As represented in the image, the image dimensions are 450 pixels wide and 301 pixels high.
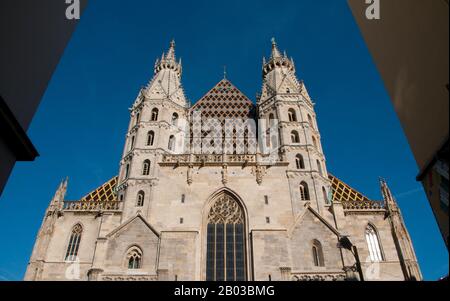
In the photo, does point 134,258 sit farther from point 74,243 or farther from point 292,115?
point 292,115

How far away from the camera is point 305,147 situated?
21.9 m

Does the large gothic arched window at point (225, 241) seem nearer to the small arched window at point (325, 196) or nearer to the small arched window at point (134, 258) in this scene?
the small arched window at point (134, 258)

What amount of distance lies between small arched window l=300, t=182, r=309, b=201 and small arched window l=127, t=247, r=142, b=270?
10.5 metres

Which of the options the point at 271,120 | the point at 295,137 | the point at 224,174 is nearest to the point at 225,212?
the point at 224,174

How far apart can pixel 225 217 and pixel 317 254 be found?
577cm

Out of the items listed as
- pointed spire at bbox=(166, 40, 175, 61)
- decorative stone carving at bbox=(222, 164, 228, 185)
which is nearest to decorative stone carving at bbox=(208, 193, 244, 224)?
decorative stone carving at bbox=(222, 164, 228, 185)

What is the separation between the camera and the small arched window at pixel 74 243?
17859mm

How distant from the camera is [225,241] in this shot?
60.0ft

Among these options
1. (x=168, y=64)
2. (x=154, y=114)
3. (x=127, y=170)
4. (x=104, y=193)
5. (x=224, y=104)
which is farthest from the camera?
(x=168, y=64)

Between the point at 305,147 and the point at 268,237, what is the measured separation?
745cm

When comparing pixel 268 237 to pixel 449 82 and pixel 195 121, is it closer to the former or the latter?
pixel 195 121

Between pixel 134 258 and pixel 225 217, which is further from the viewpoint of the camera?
pixel 225 217
